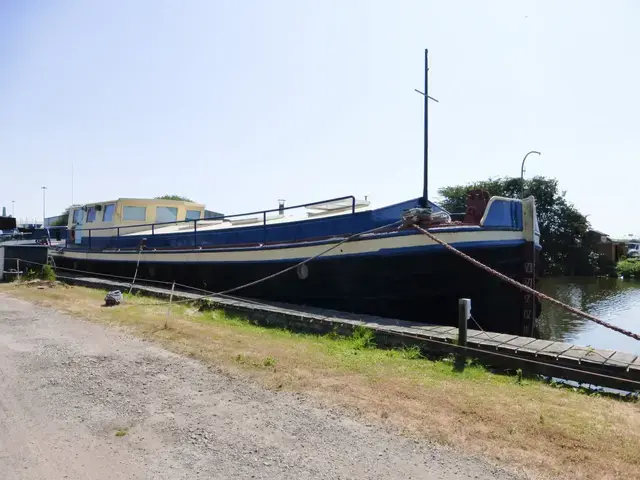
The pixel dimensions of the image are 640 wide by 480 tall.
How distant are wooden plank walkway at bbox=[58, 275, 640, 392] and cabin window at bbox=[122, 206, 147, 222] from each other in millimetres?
8069

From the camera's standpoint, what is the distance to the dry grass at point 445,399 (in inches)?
142

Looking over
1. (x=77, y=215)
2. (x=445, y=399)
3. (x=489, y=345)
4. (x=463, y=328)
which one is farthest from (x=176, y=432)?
(x=77, y=215)

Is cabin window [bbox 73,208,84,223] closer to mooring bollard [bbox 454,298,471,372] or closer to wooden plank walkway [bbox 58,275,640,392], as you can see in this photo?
wooden plank walkway [bbox 58,275,640,392]

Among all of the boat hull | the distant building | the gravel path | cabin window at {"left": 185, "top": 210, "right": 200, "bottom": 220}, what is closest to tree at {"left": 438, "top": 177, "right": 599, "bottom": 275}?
the distant building

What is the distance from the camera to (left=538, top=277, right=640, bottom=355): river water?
1566cm

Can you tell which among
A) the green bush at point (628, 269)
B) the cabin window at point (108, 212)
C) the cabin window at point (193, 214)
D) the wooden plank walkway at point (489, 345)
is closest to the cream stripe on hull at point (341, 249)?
the wooden plank walkway at point (489, 345)

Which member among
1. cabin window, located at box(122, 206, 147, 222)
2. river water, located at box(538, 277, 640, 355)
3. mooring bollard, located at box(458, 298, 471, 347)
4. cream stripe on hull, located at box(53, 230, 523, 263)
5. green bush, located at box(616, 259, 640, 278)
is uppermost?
cabin window, located at box(122, 206, 147, 222)

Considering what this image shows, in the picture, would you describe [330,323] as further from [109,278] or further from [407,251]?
[109,278]

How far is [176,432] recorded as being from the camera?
3945 mm

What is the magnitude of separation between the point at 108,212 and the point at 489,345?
574 inches

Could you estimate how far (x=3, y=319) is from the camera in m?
8.73

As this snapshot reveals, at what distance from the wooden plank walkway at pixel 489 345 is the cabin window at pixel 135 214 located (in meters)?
8.07

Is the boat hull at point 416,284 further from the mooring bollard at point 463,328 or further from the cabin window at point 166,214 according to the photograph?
the cabin window at point 166,214

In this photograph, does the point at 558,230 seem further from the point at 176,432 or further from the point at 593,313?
the point at 176,432
